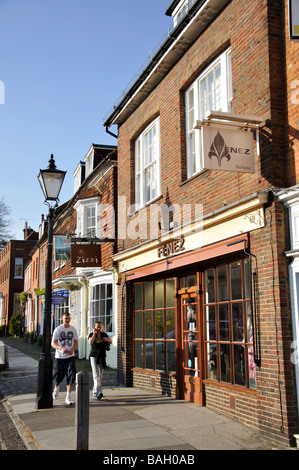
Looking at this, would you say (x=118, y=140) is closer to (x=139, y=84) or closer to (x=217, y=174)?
(x=139, y=84)

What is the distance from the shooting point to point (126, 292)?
12.1 meters

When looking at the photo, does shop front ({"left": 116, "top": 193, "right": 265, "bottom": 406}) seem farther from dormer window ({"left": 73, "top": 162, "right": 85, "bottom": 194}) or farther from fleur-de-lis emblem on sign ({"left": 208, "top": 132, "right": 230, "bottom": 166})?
dormer window ({"left": 73, "top": 162, "right": 85, "bottom": 194})

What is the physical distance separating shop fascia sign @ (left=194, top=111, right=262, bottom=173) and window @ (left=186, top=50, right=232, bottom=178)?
1033mm

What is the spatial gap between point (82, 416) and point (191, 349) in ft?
13.8

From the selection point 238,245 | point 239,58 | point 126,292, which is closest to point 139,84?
point 239,58

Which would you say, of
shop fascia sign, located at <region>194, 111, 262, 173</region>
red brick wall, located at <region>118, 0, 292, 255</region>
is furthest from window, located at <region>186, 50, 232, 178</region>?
shop fascia sign, located at <region>194, 111, 262, 173</region>

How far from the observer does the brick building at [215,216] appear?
259 inches

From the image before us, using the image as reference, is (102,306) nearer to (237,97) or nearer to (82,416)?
(237,97)

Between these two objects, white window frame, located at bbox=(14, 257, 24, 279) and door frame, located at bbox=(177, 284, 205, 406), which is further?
white window frame, located at bbox=(14, 257, 24, 279)

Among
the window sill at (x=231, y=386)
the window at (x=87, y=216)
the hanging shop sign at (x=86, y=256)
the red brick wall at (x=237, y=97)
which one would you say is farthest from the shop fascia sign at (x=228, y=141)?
the window at (x=87, y=216)

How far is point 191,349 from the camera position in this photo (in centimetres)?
925

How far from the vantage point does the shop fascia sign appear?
270 inches

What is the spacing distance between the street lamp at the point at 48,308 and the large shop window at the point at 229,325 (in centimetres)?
309

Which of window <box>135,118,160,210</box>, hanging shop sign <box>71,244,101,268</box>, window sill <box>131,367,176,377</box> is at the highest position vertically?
window <box>135,118,160,210</box>
